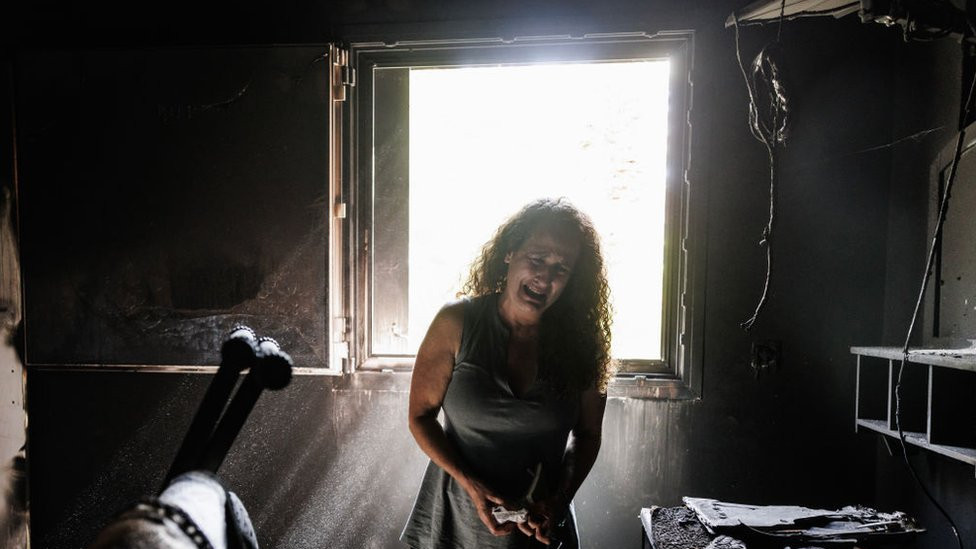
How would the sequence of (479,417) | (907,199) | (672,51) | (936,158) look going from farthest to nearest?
(672,51) < (907,199) < (936,158) < (479,417)

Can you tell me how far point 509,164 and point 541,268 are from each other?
37.6 inches

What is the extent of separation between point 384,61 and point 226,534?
7.26ft

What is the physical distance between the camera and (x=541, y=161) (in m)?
2.32

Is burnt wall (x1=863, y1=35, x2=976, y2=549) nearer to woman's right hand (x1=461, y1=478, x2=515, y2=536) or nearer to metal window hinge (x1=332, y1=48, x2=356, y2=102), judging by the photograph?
woman's right hand (x1=461, y1=478, x2=515, y2=536)

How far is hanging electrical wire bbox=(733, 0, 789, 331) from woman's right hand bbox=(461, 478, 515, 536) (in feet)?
4.77

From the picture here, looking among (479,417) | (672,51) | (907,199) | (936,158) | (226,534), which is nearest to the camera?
(226,534)

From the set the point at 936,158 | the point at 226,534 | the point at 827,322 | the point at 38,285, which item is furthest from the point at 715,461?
the point at 38,285

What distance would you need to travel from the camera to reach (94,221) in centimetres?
235

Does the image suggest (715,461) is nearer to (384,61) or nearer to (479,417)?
(479,417)

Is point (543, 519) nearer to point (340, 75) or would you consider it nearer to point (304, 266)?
point (304, 266)

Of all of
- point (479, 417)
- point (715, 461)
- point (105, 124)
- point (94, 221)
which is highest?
point (105, 124)

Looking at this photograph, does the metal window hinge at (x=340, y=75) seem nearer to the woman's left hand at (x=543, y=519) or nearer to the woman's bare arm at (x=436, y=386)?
the woman's bare arm at (x=436, y=386)

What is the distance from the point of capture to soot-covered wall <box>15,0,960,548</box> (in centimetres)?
215

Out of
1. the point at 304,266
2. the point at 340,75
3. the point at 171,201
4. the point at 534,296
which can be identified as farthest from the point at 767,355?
the point at 171,201
